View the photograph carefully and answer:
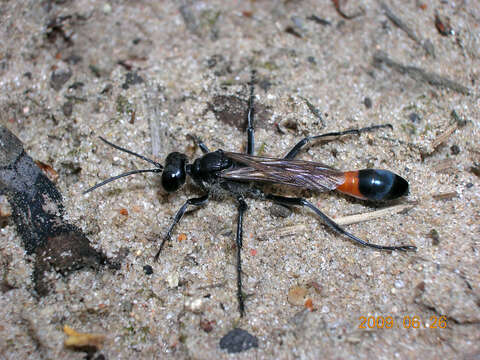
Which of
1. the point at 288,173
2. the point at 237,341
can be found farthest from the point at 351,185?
the point at 237,341

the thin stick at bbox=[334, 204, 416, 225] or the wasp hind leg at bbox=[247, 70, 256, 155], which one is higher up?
the wasp hind leg at bbox=[247, 70, 256, 155]

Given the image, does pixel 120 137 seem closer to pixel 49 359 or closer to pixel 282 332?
pixel 49 359

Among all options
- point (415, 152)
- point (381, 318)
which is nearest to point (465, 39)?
point (415, 152)

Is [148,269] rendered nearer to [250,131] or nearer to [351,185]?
[250,131]

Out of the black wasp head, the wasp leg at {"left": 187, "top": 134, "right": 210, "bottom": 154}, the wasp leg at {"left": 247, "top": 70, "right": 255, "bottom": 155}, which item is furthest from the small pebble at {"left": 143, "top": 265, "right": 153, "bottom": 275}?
the wasp leg at {"left": 247, "top": 70, "right": 255, "bottom": 155}

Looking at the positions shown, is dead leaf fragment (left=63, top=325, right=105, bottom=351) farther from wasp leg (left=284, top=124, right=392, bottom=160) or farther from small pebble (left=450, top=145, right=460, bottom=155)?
small pebble (left=450, top=145, right=460, bottom=155)

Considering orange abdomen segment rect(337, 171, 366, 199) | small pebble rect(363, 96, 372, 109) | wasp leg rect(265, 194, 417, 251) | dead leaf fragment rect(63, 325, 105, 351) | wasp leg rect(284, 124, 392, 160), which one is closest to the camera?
dead leaf fragment rect(63, 325, 105, 351)
